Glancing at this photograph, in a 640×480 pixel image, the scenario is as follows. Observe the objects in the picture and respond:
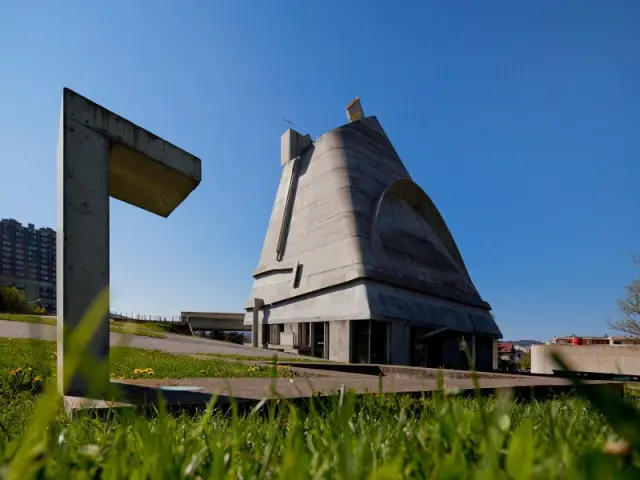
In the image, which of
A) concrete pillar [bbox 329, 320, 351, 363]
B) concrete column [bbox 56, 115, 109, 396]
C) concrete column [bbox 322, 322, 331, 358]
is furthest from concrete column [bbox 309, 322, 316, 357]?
concrete column [bbox 56, 115, 109, 396]

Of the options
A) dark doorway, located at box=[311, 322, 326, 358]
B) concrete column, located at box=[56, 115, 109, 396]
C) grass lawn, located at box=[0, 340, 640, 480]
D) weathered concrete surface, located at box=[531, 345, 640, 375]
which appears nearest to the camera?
grass lawn, located at box=[0, 340, 640, 480]

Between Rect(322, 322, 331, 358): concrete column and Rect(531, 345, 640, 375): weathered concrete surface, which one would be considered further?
Rect(322, 322, 331, 358): concrete column

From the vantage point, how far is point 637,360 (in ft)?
75.6

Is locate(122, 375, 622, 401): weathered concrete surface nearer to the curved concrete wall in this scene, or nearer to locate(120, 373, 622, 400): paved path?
locate(120, 373, 622, 400): paved path

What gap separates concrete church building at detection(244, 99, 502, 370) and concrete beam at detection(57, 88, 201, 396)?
21.1 m

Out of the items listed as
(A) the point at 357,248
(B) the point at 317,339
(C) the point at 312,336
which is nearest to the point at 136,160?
(A) the point at 357,248

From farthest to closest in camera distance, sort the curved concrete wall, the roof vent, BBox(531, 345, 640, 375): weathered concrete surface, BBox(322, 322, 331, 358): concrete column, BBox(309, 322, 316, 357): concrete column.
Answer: the roof vent
BBox(309, 322, 316, 357): concrete column
BBox(322, 322, 331, 358): concrete column
the curved concrete wall
BBox(531, 345, 640, 375): weathered concrete surface

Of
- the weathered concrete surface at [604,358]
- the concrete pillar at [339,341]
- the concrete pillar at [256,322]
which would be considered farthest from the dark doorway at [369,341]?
the concrete pillar at [256,322]

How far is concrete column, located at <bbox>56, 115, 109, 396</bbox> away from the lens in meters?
5.01

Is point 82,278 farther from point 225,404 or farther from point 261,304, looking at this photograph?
point 261,304

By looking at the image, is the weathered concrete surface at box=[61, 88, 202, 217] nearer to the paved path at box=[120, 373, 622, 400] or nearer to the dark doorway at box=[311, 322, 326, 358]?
the paved path at box=[120, 373, 622, 400]

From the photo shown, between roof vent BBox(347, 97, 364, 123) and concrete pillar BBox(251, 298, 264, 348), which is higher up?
roof vent BBox(347, 97, 364, 123)

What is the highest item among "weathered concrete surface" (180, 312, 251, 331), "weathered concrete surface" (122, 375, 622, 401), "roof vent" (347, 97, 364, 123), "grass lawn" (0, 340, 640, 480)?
"roof vent" (347, 97, 364, 123)

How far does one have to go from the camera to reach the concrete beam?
5.03m
